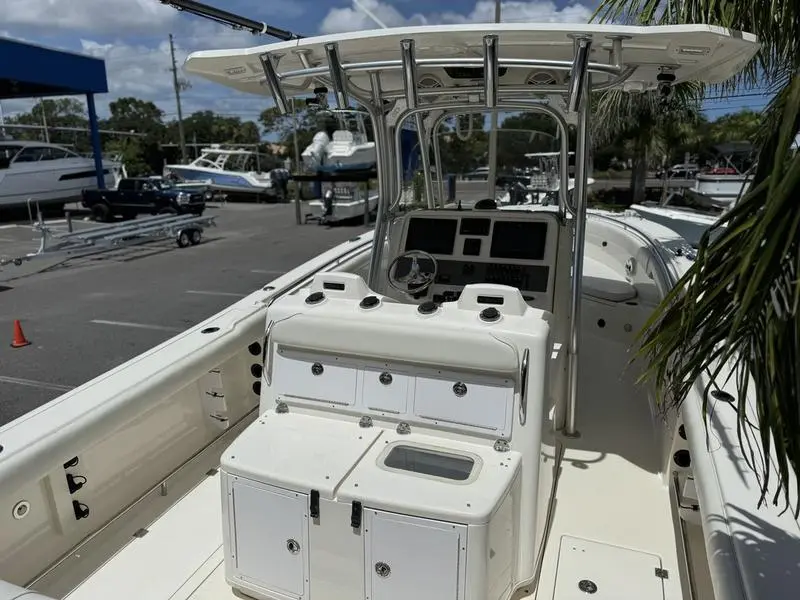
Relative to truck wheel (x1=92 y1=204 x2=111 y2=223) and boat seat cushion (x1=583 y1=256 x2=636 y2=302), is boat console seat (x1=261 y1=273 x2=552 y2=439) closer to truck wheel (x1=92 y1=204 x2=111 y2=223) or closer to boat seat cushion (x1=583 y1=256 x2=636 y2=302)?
boat seat cushion (x1=583 y1=256 x2=636 y2=302)

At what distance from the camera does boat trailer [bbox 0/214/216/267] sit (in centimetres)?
1048

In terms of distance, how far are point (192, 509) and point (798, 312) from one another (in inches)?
99.5

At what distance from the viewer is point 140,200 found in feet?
55.3

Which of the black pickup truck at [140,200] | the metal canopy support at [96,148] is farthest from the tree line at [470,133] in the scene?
the metal canopy support at [96,148]

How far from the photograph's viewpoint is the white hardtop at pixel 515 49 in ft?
7.55

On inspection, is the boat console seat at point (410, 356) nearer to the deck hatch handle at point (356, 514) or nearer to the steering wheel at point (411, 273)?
the deck hatch handle at point (356, 514)

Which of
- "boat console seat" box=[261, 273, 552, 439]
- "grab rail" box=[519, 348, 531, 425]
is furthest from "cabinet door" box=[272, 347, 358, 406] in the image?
"grab rail" box=[519, 348, 531, 425]

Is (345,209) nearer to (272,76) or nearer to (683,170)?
(272,76)

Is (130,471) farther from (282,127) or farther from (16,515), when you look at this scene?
(282,127)

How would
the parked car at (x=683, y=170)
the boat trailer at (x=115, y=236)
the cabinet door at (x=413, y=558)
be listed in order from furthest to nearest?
1. the parked car at (x=683, y=170)
2. the boat trailer at (x=115, y=236)
3. the cabinet door at (x=413, y=558)

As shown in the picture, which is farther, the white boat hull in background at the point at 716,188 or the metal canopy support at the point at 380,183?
the white boat hull in background at the point at 716,188

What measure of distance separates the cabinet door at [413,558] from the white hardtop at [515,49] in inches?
68.5

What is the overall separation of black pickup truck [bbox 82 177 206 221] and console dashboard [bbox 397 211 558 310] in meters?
14.1

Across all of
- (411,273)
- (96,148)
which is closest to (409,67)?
(411,273)
